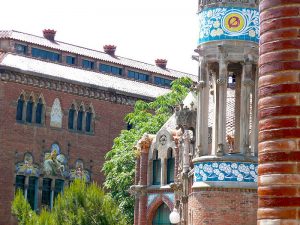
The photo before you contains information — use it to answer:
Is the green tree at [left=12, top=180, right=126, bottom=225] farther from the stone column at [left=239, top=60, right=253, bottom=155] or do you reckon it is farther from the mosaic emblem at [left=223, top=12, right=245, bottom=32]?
the mosaic emblem at [left=223, top=12, right=245, bottom=32]

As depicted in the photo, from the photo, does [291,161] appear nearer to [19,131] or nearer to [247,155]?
[247,155]

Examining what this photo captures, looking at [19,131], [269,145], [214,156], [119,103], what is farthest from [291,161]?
[119,103]

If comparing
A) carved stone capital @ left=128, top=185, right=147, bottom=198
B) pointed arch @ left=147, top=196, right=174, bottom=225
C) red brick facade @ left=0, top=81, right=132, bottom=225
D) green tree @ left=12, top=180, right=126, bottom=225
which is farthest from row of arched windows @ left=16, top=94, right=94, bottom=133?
pointed arch @ left=147, top=196, right=174, bottom=225

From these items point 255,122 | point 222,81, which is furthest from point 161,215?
point 222,81

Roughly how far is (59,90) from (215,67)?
3329cm

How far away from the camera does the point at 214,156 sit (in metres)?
27.0

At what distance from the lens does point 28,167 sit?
5794cm

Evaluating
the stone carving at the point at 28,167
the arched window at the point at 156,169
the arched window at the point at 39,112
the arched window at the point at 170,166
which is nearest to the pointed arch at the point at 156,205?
the arched window at the point at 170,166

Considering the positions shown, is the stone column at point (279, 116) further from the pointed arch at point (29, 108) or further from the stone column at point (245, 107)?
the pointed arch at point (29, 108)

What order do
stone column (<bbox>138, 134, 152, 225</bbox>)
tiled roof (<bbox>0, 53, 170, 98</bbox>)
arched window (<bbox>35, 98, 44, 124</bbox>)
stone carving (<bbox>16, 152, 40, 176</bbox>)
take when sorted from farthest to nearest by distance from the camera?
tiled roof (<bbox>0, 53, 170, 98</bbox>)
arched window (<bbox>35, 98, 44, 124</bbox>)
stone carving (<bbox>16, 152, 40, 176</bbox>)
stone column (<bbox>138, 134, 152, 225</bbox>)

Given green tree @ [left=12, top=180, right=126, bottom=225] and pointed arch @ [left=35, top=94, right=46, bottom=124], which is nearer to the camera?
green tree @ [left=12, top=180, right=126, bottom=225]

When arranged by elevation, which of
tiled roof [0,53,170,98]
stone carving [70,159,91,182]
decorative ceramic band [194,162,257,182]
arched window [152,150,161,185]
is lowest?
decorative ceramic band [194,162,257,182]

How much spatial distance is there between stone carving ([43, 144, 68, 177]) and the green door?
1721cm

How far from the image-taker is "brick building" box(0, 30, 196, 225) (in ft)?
189
